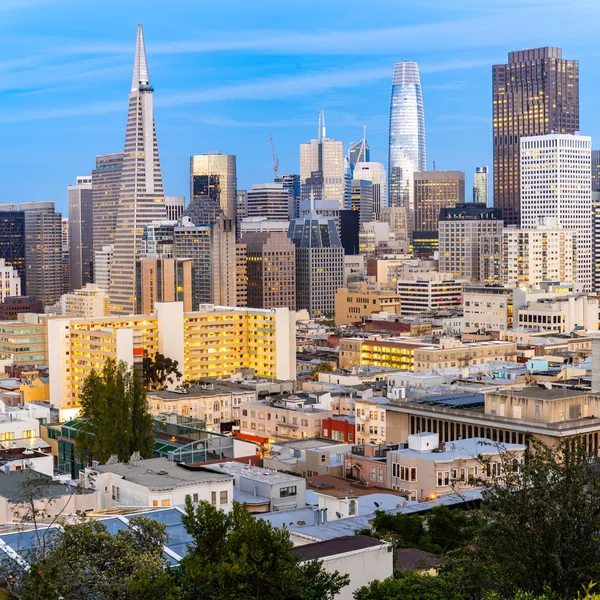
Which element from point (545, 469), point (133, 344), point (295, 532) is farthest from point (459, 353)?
point (545, 469)

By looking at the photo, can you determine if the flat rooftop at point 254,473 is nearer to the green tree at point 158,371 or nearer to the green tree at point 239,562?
the green tree at point 239,562

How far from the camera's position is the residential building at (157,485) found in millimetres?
52156

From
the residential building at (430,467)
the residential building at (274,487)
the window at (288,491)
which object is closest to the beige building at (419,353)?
the residential building at (430,467)

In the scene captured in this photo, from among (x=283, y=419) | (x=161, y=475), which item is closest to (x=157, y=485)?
(x=161, y=475)

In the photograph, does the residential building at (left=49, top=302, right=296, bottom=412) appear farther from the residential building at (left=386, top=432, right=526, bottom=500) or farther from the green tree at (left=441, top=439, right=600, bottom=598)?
the green tree at (left=441, top=439, right=600, bottom=598)

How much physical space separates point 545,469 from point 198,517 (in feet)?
30.9

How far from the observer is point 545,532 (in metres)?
32.2

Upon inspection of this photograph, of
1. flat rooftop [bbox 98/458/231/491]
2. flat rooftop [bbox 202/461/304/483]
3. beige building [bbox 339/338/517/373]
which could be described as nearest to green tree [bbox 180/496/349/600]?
flat rooftop [bbox 98/458/231/491]

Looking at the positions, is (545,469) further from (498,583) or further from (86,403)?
(86,403)

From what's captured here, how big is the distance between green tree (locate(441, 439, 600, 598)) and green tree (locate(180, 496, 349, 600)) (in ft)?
17.2

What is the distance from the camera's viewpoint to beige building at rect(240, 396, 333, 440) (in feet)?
329

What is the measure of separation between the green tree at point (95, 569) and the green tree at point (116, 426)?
41.0m

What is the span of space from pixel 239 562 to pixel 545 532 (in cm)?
807

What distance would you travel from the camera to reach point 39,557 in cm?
3378
